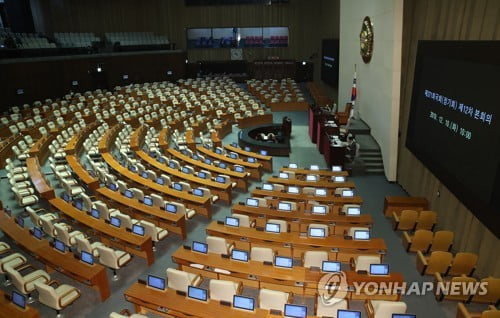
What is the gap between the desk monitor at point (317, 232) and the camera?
29.8 ft

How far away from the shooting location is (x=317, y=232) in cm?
910

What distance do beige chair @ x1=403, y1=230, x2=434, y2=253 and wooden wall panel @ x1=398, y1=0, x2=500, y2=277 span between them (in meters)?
0.78

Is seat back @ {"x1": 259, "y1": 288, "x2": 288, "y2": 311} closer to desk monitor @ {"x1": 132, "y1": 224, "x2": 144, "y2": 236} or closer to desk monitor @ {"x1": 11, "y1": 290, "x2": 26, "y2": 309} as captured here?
desk monitor @ {"x1": 132, "y1": 224, "x2": 144, "y2": 236}

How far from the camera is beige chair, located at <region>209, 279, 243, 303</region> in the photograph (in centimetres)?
683

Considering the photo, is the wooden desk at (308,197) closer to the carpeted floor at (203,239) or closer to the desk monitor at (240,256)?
the carpeted floor at (203,239)

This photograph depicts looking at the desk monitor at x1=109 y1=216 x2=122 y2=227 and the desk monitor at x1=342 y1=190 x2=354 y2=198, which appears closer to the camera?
the desk monitor at x1=109 y1=216 x2=122 y2=227

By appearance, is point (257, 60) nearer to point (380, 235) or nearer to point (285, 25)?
point (285, 25)

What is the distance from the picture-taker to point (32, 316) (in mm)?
6293

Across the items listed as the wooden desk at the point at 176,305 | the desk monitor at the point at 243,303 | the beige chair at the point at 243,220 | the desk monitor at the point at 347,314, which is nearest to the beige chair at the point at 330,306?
the desk monitor at the point at 347,314

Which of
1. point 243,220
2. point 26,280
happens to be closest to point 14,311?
point 26,280

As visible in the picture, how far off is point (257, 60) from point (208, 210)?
2611 cm

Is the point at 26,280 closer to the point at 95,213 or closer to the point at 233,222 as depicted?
the point at 95,213

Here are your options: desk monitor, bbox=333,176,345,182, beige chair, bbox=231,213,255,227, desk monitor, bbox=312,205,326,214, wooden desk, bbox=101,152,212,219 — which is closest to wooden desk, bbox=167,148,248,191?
wooden desk, bbox=101,152,212,219

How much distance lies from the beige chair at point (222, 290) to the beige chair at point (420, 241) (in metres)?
4.92
